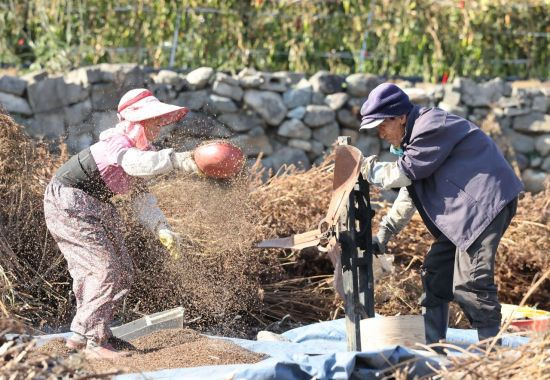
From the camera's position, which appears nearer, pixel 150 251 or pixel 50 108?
pixel 150 251

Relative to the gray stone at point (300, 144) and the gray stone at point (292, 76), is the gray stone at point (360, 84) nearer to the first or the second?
the gray stone at point (292, 76)

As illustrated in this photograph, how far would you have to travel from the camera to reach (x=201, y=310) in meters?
6.35

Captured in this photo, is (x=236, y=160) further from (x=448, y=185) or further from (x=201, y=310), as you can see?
(x=201, y=310)

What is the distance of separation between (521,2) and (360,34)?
161 centimetres

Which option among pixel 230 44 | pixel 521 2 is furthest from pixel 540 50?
pixel 230 44

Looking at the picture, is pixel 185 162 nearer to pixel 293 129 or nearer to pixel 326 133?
pixel 293 129

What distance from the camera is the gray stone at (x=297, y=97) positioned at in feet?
31.0

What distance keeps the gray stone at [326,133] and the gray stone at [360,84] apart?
0.34m

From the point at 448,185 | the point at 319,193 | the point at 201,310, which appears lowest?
the point at 201,310

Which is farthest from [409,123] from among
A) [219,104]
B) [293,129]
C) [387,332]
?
[293,129]

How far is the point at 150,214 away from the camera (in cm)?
557

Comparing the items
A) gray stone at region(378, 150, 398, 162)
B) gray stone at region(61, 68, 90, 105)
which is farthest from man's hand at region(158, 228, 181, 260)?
gray stone at region(378, 150, 398, 162)

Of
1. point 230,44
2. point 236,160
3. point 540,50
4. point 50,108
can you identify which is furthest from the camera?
point 540,50

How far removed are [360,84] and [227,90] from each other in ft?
4.02
